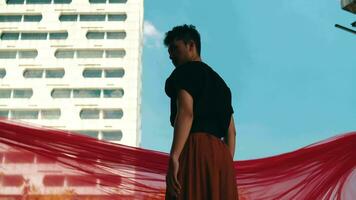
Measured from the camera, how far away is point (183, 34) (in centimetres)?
280

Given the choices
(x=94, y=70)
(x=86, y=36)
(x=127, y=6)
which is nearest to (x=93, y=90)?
(x=94, y=70)

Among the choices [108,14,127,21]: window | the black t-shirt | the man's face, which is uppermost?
[108,14,127,21]: window

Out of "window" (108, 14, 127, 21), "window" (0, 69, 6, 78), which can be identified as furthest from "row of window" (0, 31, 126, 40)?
"window" (0, 69, 6, 78)

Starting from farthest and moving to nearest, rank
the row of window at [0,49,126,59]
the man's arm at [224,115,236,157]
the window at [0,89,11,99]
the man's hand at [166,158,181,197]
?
1. the row of window at [0,49,126,59]
2. the window at [0,89,11,99]
3. the man's arm at [224,115,236,157]
4. the man's hand at [166,158,181,197]

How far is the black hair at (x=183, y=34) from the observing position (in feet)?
9.18

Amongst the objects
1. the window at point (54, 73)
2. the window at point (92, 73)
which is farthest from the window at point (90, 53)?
the window at point (54, 73)

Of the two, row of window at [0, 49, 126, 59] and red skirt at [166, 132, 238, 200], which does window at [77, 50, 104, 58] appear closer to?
row of window at [0, 49, 126, 59]

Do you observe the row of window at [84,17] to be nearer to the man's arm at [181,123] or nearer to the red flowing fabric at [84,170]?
the red flowing fabric at [84,170]

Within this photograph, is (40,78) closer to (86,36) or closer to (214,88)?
(86,36)

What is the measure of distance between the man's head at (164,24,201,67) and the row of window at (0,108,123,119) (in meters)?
41.8

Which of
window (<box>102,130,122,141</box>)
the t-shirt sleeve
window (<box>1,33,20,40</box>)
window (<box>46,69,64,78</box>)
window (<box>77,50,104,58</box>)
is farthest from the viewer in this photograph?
window (<box>1,33,20,40</box>)

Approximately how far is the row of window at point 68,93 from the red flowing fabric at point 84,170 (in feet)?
135

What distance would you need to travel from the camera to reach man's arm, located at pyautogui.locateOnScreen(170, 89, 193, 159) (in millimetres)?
2533

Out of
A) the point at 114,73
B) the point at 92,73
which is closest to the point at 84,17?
the point at 92,73
